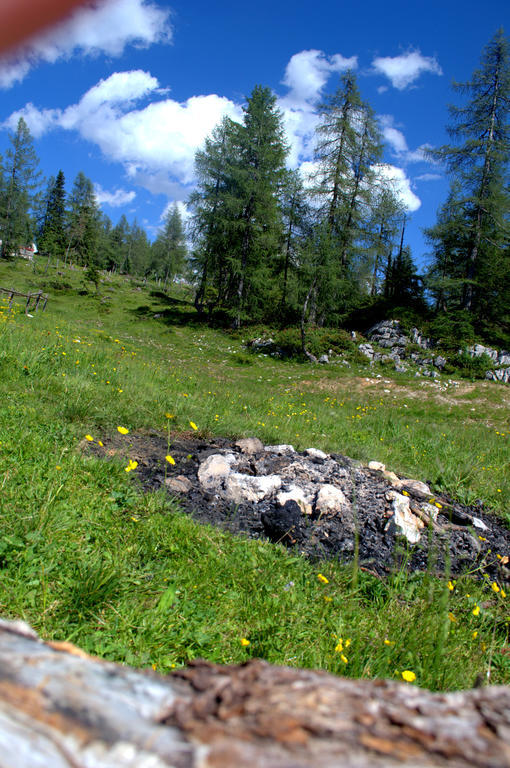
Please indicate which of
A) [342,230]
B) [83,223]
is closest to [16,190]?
[83,223]

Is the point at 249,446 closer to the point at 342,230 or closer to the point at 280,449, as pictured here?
the point at 280,449

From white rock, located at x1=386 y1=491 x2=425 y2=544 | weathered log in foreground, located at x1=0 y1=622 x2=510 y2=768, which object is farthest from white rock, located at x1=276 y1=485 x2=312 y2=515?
weathered log in foreground, located at x1=0 y1=622 x2=510 y2=768

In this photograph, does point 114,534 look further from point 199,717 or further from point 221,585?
point 199,717

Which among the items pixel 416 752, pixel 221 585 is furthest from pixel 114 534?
pixel 416 752

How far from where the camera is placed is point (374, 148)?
30.0m

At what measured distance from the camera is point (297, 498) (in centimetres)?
392

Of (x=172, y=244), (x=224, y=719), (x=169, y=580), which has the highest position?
(x=172, y=244)

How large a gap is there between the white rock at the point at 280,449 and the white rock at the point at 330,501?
1217 millimetres

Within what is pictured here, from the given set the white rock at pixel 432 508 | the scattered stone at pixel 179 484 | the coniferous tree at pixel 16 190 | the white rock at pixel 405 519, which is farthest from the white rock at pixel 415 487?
the coniferous tree at pixel 16 190

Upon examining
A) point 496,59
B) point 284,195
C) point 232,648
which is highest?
point 496,59

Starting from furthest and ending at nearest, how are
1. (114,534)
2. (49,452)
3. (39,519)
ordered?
1. (49,452)
2. (114,534)
3. (39,519)

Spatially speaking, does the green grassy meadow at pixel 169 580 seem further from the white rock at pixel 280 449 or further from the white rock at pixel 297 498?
the white rock at pixel 297 498

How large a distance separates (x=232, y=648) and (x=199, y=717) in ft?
6.23

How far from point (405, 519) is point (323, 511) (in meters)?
0.81
